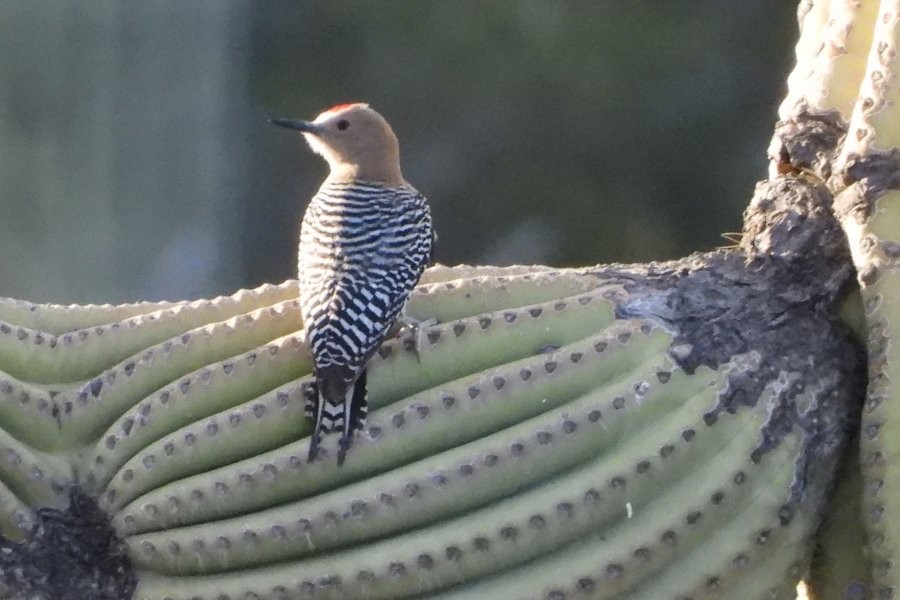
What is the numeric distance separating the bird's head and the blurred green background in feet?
4.79

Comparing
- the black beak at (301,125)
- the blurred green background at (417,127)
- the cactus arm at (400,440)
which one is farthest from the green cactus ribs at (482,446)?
the blurred green background at (417,127)

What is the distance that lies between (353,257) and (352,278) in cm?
4

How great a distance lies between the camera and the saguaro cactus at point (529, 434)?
92cm

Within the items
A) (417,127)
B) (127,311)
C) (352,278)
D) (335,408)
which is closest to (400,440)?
(335,408)

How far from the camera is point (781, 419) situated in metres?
0.96

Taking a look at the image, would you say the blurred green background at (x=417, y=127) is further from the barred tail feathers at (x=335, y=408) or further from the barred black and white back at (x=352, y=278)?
the barred tail feathers at (x=335, y=408)

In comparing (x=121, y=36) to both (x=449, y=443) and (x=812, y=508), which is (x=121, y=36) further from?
(x=812, y=508)

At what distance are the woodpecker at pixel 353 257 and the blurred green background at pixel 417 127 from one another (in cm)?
145

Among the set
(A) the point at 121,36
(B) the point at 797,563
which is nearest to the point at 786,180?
(B) the point at 797,563

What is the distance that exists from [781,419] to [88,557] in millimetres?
654

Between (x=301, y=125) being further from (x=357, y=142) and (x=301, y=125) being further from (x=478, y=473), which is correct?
(x=478, y=473)

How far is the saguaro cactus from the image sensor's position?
924mm

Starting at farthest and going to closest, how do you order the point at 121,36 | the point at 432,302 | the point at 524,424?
the point at 121,36
the point at 432,302
the point at 524,424

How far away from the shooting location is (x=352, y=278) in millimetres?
1066
